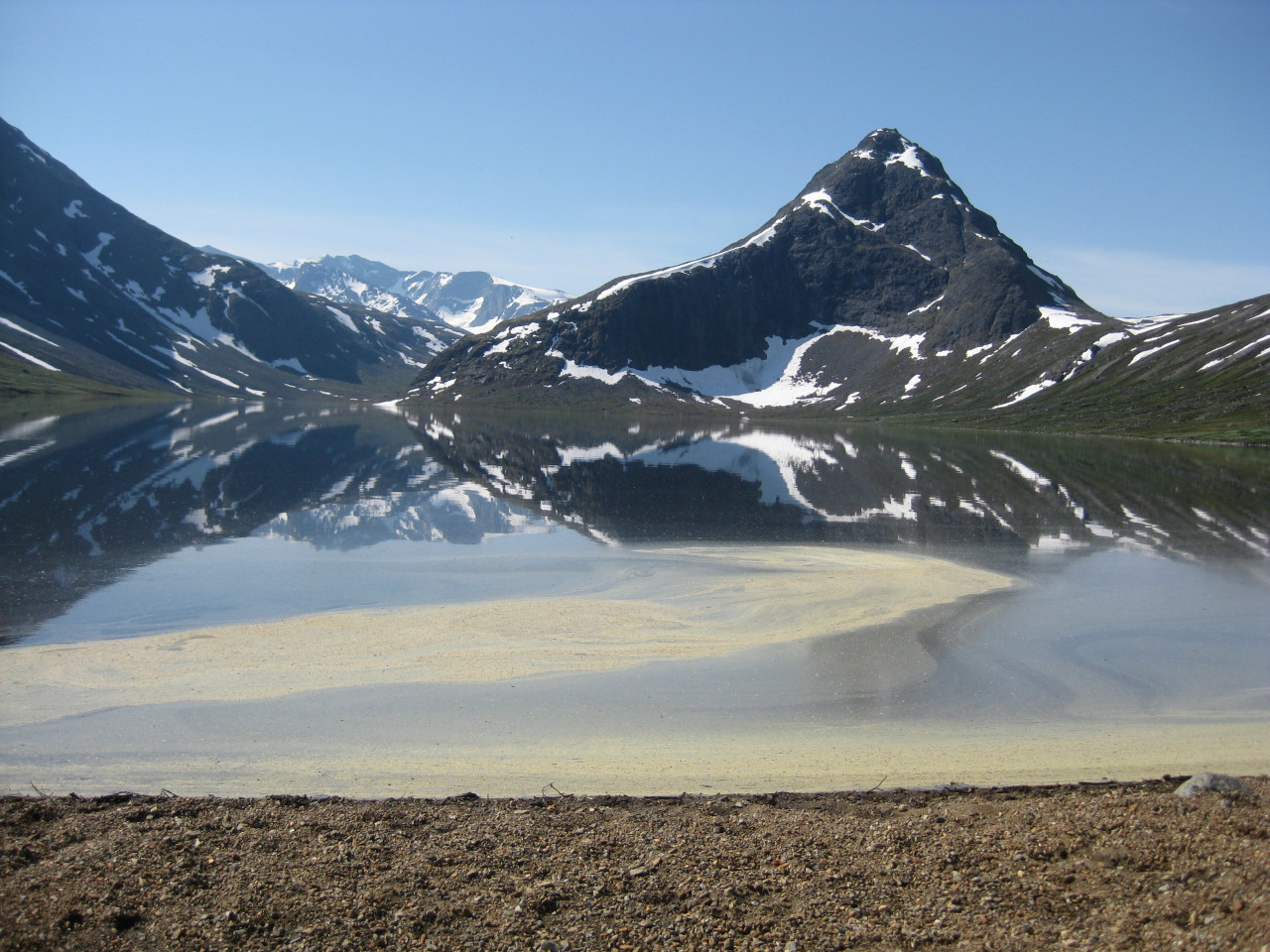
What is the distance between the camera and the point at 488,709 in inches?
699

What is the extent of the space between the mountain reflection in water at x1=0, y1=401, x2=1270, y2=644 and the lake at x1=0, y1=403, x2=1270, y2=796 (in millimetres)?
398

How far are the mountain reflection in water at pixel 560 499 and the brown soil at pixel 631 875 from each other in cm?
1514

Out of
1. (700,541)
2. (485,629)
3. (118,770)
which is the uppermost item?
(700,541)

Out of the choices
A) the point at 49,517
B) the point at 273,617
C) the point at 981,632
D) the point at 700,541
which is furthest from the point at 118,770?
the point at 49,517

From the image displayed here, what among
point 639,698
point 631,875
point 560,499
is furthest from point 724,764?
point 560,499

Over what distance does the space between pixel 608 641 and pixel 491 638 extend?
331 centimetres

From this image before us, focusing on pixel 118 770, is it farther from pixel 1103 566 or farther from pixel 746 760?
pixel 1103 566

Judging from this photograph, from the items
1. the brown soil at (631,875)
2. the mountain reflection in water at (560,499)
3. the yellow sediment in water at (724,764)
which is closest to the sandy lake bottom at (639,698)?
the yellow sediment in water at (724,764)

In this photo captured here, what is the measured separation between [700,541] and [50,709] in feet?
88.6

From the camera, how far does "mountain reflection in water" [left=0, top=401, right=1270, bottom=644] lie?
36938 millimetres

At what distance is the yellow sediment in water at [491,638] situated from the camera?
730 inches

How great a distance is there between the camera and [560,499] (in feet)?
179

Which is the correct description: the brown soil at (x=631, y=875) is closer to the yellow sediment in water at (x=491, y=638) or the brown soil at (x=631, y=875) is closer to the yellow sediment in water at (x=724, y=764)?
the yellow sediment in water at (x=724, y=764)

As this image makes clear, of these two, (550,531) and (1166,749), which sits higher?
(550,531)
